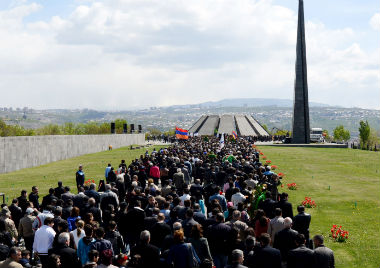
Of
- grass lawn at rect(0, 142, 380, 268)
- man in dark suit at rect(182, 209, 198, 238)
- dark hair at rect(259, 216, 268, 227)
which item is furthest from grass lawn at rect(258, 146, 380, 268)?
man in dark suit at rect(182, 209, 198, 238)

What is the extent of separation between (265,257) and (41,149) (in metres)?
42.0

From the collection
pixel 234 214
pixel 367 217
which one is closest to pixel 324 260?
pixel 234 214

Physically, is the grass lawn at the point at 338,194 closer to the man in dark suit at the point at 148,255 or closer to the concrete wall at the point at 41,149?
the concrete wall at the point at 41,149

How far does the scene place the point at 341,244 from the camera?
13.7 metres

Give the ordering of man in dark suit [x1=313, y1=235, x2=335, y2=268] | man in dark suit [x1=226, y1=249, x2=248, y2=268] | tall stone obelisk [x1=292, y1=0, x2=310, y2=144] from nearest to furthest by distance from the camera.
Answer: man in dark suit [x1=226, y1=249, x2=248, y2=268]
man in dark suit [x1=313, y1=235, x2=335, y2=268]
tall stone obelisk [x1=292, y1=0, x2=310, y2=144]

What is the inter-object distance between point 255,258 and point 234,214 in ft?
6.03

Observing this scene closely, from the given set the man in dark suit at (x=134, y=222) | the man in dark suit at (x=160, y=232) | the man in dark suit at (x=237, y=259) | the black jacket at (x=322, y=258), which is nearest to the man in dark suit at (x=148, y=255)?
the man in dark suit at (x=160, y=232)

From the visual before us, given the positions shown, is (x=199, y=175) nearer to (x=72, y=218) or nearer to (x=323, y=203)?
(x=323, y=203)

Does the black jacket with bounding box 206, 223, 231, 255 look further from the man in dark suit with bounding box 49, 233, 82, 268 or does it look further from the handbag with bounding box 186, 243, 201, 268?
the man in dark suit with bounding box 49, 233, 82, 268

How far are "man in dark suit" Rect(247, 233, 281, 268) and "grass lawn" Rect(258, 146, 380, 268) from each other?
203 inches

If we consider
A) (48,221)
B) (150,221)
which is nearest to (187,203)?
(150,221)

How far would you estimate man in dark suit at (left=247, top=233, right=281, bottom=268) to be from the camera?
7449 mm

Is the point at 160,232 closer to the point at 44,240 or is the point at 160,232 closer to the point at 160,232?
the point at 160,232

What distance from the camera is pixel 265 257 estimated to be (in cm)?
746
